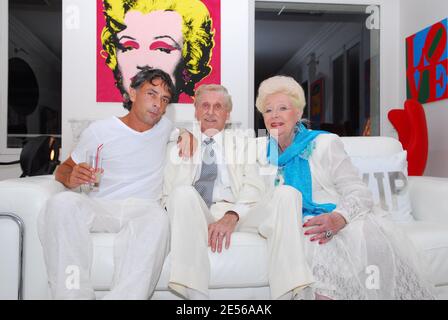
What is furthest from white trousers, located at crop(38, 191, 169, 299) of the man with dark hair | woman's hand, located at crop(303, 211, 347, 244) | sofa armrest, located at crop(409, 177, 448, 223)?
sofa armrest, located at crop(409, 177, 448, 223)

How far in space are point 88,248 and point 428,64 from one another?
2796mm

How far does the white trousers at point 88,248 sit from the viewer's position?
1390mm

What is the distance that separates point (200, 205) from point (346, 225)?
53 cm

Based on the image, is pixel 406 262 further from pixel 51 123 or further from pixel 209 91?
pixel 51 123

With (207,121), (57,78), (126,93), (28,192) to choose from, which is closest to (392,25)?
(126,93)

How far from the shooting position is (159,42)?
344 centimetres

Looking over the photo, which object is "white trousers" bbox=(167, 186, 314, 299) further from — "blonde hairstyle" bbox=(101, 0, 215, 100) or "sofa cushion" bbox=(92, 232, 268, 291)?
"blonde hairstyle" bbox=(101, 0, 215, 100)

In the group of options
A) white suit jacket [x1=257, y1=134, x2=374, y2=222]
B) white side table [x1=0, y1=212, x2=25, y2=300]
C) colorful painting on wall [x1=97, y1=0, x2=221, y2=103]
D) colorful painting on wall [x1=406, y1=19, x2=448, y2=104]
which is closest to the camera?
white side table [x1=0, y1=212, x2=25, y2=300]

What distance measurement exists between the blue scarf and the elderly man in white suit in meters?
0.10

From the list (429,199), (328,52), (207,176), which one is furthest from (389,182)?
(328,52)

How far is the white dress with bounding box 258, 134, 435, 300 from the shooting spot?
150cm

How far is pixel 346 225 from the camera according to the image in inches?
63.5

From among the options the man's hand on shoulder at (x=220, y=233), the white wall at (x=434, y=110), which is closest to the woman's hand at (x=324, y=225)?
the man's hand on shoulder at (x=220, y=233)

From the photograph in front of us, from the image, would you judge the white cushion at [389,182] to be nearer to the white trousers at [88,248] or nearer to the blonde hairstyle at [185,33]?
the white trousers at [88,248]
